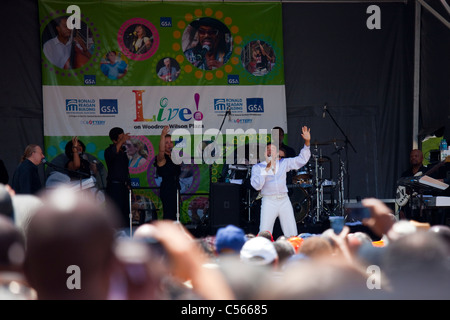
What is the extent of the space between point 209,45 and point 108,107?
8.37 feet

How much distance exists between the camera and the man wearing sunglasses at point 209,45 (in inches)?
454

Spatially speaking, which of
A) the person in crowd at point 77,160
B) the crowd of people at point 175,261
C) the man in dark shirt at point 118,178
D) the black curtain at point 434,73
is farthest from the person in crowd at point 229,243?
the black curtain at point 434,73

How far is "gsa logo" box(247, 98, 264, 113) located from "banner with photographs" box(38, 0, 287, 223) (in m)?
0.02

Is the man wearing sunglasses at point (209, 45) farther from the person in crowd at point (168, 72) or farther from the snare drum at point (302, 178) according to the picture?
the snare drum at point (302, 178)

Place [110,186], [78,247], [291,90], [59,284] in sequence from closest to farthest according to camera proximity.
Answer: [78,247] → [59,284] → [110,186] → [291,90]

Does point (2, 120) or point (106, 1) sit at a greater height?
point (106, 1)

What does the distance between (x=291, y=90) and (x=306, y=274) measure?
31.7 feet

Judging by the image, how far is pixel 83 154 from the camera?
11023 millimetres

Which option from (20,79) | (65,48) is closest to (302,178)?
(65,48)

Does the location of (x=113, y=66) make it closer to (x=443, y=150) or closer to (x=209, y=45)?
(x=209, y=45)

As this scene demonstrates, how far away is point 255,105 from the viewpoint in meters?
11.5

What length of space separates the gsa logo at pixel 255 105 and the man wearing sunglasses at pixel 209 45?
1.02m
